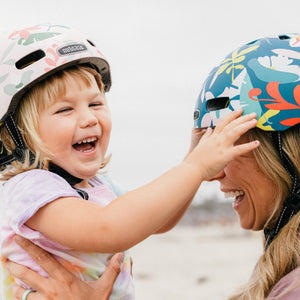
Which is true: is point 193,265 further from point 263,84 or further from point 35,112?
point 35,112

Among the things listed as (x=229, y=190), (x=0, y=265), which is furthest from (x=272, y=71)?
(x=0, y=265)

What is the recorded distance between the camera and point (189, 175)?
2928 millimetres

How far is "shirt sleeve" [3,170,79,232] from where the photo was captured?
2945mm

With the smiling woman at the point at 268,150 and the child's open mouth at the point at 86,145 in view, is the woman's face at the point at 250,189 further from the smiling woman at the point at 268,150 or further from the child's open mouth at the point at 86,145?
the child's open mouth at the point at 86,145

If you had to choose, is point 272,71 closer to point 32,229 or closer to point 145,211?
point 145,211

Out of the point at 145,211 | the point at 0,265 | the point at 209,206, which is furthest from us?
the point at 209,206

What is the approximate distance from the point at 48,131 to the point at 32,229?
65 centimetres

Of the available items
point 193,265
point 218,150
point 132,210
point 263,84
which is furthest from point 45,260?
point 193,265

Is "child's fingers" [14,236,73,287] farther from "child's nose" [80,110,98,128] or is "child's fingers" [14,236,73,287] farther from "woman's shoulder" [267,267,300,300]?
"woman's shoulder" [267,267,300,300]

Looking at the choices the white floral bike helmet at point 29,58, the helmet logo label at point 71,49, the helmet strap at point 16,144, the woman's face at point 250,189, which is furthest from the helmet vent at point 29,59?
the woman's face at point 250,189

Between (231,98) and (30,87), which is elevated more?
(30,87)

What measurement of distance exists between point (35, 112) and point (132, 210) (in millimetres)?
1004

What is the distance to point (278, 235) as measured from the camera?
125 inches

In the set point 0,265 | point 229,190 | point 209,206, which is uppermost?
point 229,190
